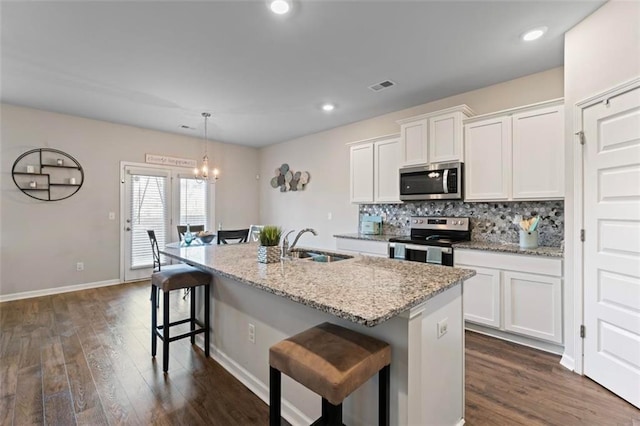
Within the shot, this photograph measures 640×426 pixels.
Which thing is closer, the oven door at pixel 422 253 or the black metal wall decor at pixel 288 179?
the oven door at pixel 422 253

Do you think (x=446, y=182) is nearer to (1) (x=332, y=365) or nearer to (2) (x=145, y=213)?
(1) (x=332, y=365)

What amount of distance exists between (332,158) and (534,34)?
129 inches

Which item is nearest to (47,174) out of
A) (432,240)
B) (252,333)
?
(252,333)

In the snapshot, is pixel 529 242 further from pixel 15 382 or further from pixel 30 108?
pixel 30 108

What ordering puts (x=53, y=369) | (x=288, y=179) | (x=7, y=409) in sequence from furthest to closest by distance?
(x=288, y=179), (x=53, y=369), (x=7, y=409)

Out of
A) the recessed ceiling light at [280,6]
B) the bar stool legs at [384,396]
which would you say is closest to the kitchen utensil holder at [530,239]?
the bar stool legs at [384,396]

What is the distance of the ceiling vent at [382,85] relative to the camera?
3.33m

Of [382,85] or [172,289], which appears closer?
[172,289]

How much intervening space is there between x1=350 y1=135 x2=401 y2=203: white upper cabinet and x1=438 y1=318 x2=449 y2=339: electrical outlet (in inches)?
99.3

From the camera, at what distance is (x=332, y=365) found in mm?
1165

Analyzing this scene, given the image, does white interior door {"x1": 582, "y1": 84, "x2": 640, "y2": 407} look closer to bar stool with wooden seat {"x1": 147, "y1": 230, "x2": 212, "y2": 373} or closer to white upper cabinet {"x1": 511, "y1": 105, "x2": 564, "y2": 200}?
white upper cabinet {"x1": 511, "y1": 105, "x2": 564, "y2": 200}

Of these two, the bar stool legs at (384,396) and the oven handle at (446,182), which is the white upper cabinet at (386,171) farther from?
the bar stool legs at (384,396)

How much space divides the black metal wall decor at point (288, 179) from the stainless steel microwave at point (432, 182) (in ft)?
7.70

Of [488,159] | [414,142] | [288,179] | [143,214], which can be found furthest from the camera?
[288,179]
